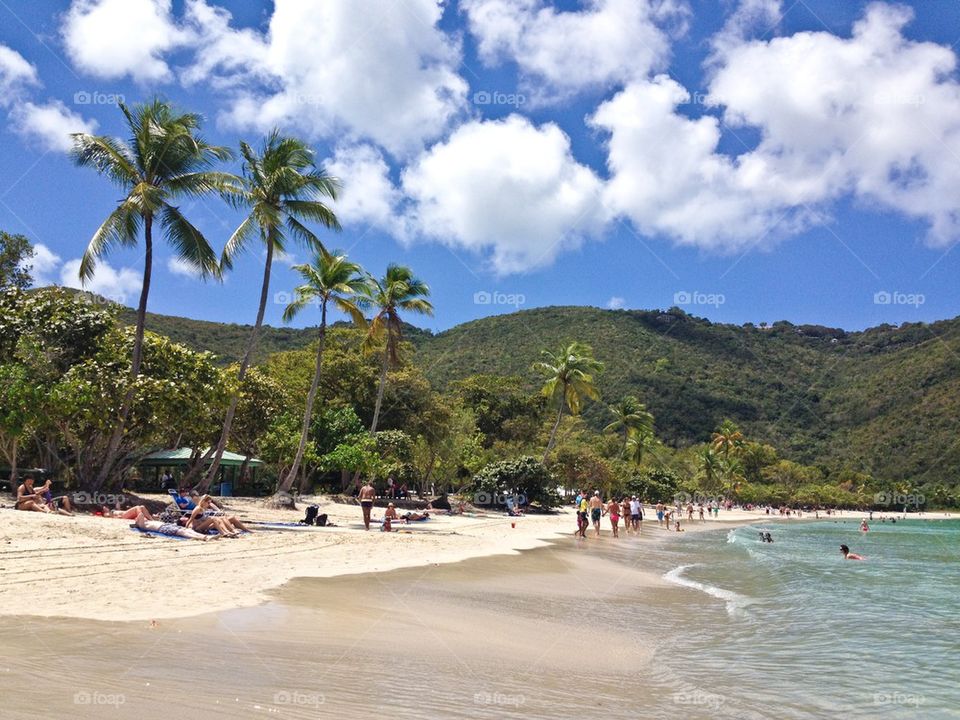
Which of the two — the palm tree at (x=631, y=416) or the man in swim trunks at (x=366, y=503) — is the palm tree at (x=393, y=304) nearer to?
the man in swim trunks at (x=366, y=503)

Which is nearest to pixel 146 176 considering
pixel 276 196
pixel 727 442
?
pixel 276 196

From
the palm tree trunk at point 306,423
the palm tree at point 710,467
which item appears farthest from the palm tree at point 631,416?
the palm tree trunk at point 306,423

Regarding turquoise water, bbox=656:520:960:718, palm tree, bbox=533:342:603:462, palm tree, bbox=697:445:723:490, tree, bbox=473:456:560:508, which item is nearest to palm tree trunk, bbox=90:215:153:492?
turquoise water, bbox=656:520:960:718

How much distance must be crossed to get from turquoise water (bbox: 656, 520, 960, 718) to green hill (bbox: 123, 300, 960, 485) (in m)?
69.1

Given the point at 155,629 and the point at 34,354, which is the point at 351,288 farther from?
the point at 155,629

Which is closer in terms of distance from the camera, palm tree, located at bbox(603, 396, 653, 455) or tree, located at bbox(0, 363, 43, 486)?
tree, located at bbox(0, 363, 43, 486)

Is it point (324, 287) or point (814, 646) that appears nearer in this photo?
point (814, 646)

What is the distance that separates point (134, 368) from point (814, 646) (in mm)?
16187

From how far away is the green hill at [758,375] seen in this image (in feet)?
351

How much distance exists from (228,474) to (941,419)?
112 meters

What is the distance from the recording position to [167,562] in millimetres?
10594

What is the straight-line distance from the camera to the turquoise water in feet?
20.3

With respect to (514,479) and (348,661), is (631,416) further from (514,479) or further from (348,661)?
(348,661)

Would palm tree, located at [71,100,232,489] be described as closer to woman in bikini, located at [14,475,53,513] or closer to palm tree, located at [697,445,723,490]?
woman in bikini, located at [14,475,53,513]
